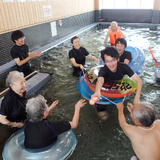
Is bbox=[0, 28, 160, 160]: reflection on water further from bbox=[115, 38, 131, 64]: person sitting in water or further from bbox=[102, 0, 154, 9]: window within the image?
bbox=[102, 0, 154, 9]: window

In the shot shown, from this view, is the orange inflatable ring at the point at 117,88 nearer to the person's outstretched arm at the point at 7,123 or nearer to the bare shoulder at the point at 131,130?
the bare shoulder at the point at 131,130

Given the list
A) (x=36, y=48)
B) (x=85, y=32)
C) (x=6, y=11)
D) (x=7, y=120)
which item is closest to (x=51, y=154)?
(x=7, y=120)

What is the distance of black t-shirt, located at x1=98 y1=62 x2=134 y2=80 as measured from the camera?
7.34ft

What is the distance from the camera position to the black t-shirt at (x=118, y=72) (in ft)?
7.34

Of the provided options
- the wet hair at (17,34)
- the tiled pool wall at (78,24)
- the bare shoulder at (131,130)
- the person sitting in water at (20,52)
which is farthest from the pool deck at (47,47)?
the bare shoulder at (131,130)

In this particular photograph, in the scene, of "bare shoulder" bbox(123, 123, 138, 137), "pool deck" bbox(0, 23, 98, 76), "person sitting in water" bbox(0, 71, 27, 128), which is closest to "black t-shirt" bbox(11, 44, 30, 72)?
"pool deck" bbox(0, 23, 98, 76)

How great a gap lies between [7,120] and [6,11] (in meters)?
3.41

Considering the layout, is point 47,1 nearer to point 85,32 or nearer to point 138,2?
point 85,32

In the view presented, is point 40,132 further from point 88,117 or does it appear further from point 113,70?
point 113,70

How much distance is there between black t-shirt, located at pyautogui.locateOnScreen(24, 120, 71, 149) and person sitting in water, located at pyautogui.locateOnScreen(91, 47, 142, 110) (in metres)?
0.69

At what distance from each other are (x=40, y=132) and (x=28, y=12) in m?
4.54

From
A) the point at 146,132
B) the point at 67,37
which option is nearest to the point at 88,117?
the point at 146,132

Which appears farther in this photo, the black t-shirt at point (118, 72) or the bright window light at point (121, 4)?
the bright window light at point (121, 4)

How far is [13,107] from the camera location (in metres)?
2.04
